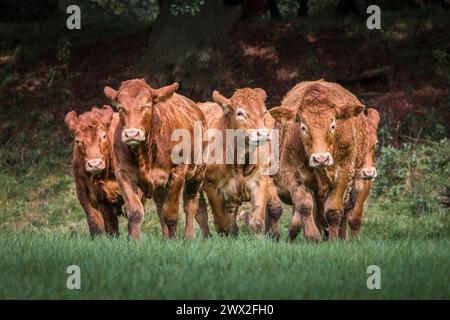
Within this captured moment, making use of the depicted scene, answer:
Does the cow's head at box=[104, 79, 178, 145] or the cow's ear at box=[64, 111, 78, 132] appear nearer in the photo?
the cow's head at box=[104, 79, 178, 145]

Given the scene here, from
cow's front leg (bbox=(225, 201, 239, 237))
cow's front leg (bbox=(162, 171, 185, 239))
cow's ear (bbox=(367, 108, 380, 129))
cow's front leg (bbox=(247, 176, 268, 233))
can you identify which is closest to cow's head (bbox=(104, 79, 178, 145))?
cow's front leg (bbox=(162, 171, 185, 239))

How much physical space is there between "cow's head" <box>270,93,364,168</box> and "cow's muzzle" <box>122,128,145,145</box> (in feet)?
6.44

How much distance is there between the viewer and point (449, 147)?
66.2 feet

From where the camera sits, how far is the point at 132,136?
12.5 meters

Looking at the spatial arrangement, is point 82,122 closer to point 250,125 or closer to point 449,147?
point 250,125

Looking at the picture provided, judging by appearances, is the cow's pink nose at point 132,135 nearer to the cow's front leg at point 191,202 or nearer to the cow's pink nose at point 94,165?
the cow's pink nose at point 94,165

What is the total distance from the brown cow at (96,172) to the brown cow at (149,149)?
607mm

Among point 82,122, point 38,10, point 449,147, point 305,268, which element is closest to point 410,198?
point 449,147

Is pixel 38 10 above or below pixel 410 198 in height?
above

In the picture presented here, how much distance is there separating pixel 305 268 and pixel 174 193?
12.9 feet

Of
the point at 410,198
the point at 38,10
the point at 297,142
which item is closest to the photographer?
the point at 297,142

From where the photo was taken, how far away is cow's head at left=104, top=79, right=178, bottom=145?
12562 millimetres

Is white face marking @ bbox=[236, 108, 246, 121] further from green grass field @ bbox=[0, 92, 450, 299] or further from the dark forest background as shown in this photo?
the dark forest background

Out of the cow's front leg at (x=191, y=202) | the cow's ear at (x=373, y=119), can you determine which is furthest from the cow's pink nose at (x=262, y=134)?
the cow's ear at (x=373, y=119)
